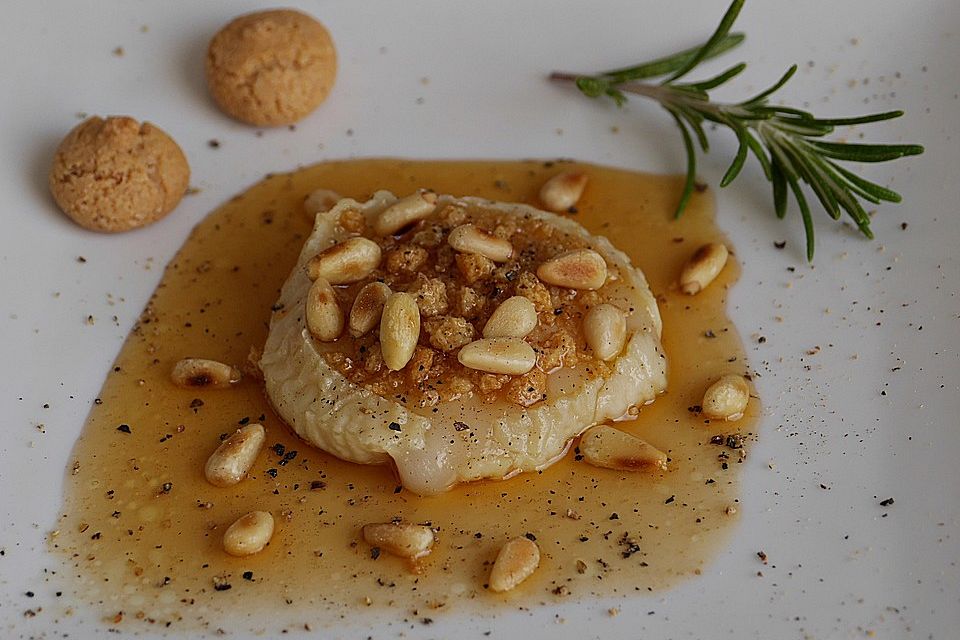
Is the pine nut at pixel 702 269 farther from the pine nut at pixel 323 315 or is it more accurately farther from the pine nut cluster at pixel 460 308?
the pine nut at pixel 323 315

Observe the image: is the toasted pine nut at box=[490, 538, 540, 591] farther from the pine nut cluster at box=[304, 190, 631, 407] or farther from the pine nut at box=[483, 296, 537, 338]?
the pine nut at box=[483, 296, 537, 338]

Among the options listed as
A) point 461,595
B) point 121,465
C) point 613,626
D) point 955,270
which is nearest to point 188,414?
point 121,465

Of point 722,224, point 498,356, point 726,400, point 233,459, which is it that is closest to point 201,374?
point 233,459

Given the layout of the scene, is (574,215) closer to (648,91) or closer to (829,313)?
(648,91)

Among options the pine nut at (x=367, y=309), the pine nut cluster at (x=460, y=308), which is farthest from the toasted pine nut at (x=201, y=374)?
the pine nut at (x=367, y=309)

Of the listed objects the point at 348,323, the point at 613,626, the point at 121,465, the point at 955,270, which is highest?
the point at 955,270

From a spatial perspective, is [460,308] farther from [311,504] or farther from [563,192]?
[563,192]
